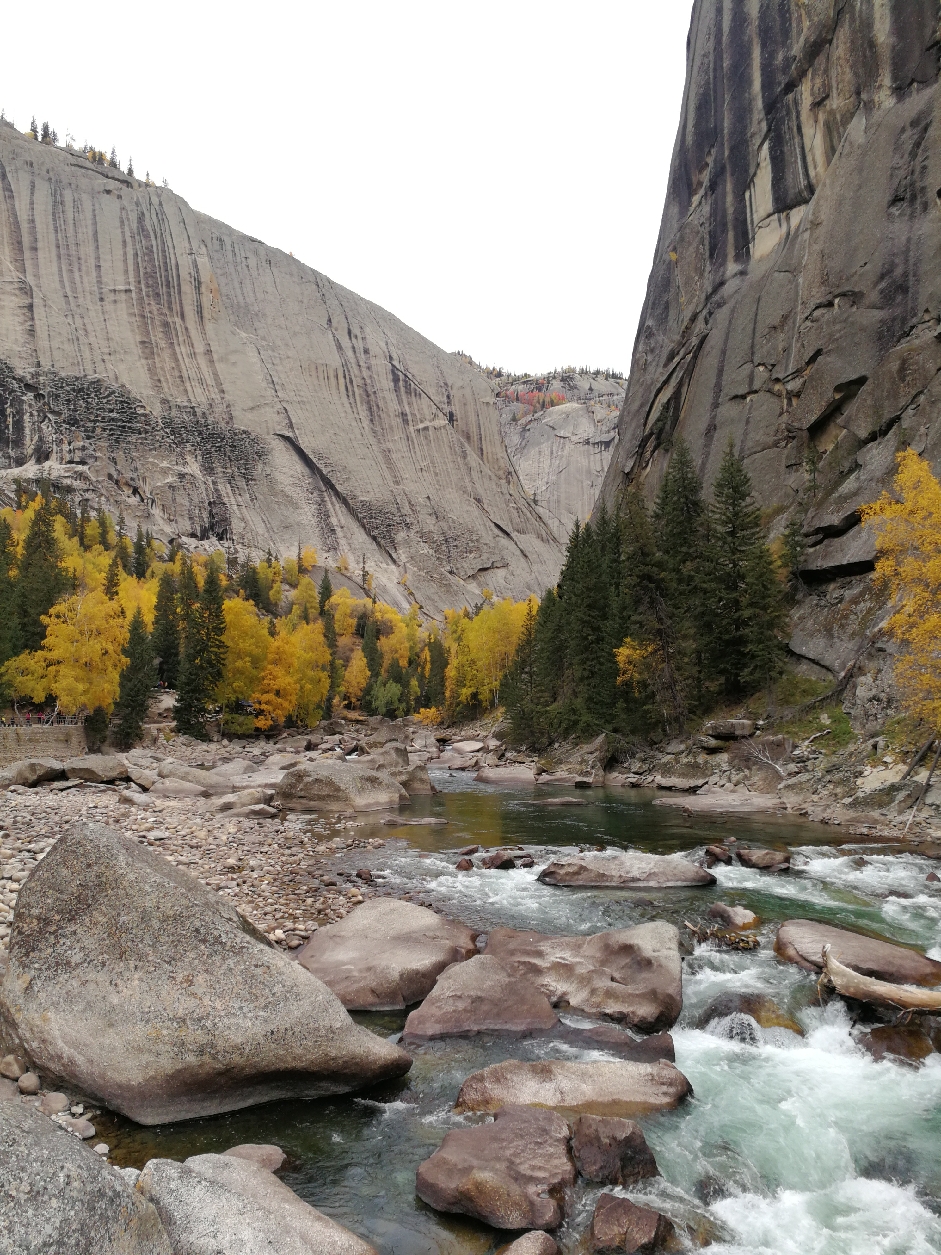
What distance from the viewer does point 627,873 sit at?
15609 mm

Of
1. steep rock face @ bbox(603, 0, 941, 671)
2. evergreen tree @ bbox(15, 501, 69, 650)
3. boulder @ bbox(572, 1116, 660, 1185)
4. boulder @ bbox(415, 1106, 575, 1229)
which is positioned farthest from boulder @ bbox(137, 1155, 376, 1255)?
evergreen tree @ bbox(15, 501, 69, 650)

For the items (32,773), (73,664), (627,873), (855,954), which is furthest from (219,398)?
(855,954)

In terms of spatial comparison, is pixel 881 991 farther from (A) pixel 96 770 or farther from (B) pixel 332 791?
(A) pixel 96 770

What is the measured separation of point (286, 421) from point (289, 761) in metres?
121

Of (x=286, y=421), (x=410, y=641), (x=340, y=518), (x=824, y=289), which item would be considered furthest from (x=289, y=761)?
(x=286, y=421)

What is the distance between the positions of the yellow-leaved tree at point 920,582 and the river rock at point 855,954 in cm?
1100

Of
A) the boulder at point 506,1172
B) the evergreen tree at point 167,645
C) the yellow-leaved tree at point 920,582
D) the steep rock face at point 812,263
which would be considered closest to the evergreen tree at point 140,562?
the evergreen tree at point 167,645

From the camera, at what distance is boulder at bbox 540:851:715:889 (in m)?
15.2

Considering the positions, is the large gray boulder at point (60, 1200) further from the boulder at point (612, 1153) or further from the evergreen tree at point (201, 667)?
the evergreen tree at point (201, 667)

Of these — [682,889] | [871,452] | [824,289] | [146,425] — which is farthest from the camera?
[146,425]

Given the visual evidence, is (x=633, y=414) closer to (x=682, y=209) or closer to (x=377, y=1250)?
(x=682, y=209)

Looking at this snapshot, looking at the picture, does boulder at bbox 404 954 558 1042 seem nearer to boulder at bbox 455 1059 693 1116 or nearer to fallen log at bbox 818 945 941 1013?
boulder at bbox 455 1059 693 1116

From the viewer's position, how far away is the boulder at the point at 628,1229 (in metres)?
5.38

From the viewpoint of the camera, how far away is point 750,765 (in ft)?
96.9
